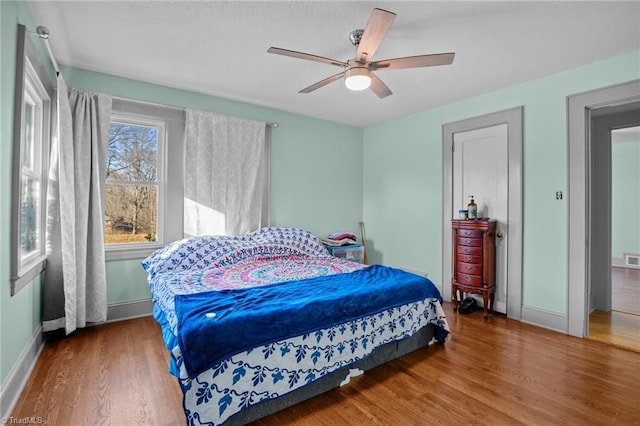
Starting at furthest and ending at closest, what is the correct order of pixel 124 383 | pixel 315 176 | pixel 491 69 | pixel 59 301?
1. pixel 315 176
2. pixel 491 69
3. pixel 59 301
4. pixel 124 383

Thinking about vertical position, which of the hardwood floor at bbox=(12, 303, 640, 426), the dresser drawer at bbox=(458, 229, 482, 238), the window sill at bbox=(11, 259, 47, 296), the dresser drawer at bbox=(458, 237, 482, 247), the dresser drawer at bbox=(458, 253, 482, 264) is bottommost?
the hardwood floor at bbox=(12, 303, 640, 426)

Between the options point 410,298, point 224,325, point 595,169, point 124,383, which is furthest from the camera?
point 595,169

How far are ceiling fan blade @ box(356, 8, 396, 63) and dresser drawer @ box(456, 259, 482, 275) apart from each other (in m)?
2.49

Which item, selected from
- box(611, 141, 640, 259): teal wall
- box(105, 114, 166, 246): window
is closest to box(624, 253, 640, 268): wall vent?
box(611, 141, 640, 259): teal wall

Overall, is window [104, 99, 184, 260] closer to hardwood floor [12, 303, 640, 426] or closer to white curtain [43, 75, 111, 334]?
white curtain [43, 75, 111, 334]

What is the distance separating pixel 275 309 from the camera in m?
1.89

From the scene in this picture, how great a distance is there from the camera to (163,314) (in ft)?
7.16

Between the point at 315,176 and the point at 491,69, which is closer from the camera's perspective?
the point at 491,69

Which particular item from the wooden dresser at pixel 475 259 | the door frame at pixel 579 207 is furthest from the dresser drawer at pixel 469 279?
the door frame at pixel 579 207

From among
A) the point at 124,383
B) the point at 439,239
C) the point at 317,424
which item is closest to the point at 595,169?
the point at 439,239

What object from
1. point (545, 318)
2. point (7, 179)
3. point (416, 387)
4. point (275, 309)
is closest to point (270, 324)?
point (275, 309)

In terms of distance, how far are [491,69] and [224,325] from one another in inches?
126

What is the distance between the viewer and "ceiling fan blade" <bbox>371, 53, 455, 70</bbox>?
2156 millimetres

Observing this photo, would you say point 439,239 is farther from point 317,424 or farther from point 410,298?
point 317,424
